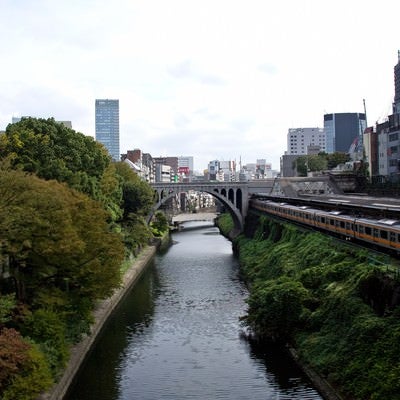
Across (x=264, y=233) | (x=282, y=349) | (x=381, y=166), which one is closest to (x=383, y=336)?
(x=282, y=349)

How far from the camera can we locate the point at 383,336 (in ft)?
62.4

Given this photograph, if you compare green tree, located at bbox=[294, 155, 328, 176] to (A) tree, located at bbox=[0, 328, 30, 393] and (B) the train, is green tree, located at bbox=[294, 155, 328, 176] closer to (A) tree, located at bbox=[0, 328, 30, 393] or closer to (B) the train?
(B) the train

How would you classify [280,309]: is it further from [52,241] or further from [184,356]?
[52,241]

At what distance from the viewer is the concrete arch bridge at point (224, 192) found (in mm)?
76000

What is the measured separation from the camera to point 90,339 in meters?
26.6

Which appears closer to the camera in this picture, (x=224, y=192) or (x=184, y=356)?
(x=184, y=356)

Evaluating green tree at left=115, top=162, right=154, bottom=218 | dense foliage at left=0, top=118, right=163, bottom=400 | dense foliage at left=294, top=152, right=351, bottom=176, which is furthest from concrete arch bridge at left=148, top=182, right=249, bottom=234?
dense foliage at left=0, top=118, right=163, bottom=400

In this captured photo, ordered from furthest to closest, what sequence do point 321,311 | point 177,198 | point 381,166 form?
point 177,198
point 381,166
point 321,311

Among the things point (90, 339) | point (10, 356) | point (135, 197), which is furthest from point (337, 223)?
point (135, 197)

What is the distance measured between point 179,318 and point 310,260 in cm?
838

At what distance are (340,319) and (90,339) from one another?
11.8 m

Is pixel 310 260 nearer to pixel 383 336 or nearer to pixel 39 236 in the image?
pixel 383 336

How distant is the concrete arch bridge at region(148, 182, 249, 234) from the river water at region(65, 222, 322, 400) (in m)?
35.0

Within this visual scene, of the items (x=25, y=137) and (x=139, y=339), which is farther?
(x=25, y=137)
